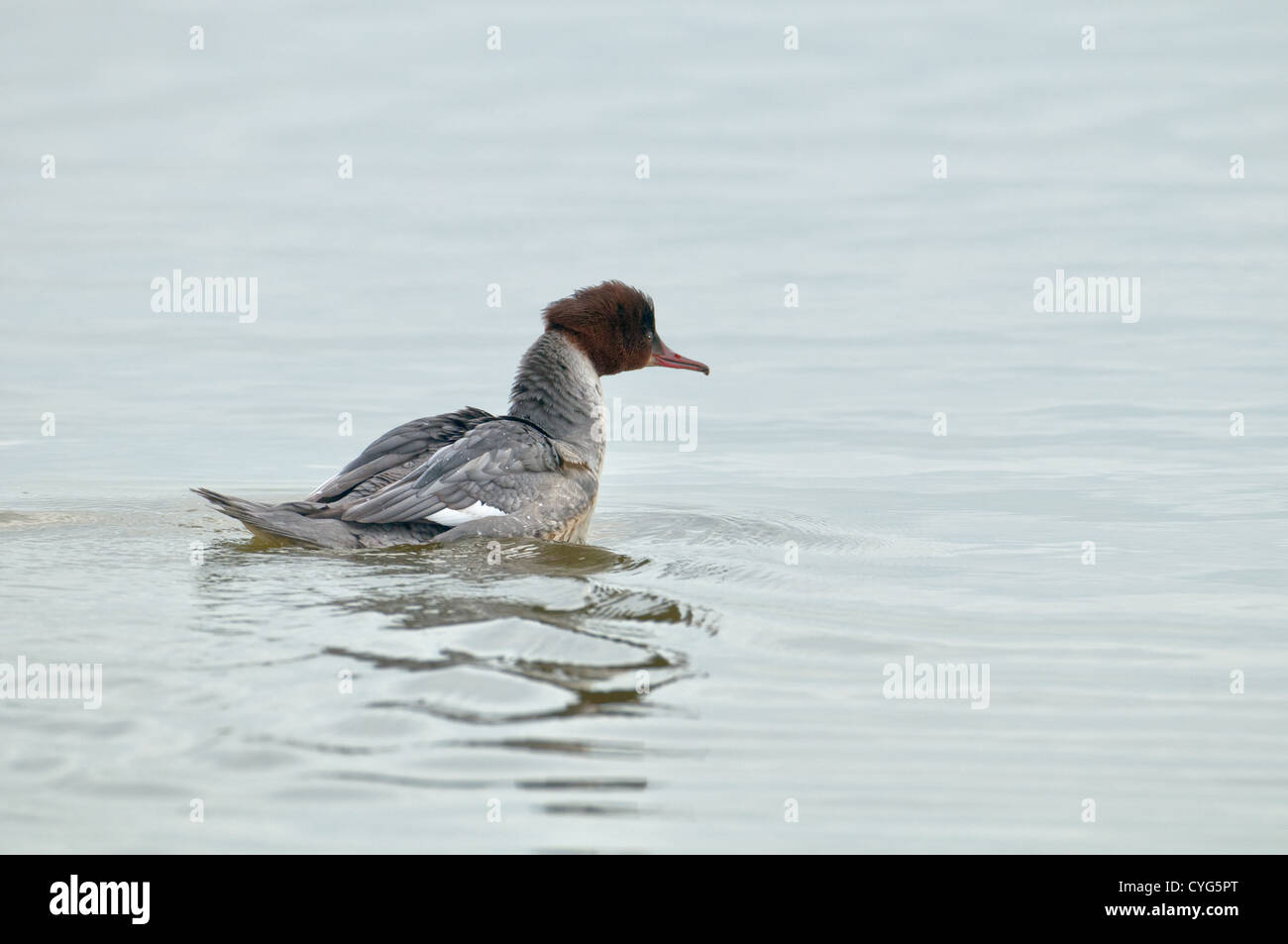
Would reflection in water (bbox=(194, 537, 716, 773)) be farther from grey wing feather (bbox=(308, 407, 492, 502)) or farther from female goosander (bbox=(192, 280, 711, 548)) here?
grey wing feather (bbox=(308, 407, 492, 502))

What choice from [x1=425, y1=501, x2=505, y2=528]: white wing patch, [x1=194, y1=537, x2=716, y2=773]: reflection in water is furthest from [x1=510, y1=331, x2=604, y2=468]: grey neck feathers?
[x1=425, y1=501, x2=505, y2=528]: white wing patch

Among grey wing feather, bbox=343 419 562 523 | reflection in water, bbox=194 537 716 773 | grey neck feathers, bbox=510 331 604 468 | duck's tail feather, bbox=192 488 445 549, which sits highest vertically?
grey neck feathers, bbox=510 331 604 468

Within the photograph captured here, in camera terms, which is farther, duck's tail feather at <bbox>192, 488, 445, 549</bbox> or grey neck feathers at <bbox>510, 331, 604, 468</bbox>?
grey neck feathers at <bbox>510, 331, 604, 468</bbox>

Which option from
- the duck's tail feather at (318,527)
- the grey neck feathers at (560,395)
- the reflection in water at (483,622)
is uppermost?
the grey neck feathers at (560,395)

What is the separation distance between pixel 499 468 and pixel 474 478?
18 cm

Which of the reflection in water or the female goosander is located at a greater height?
the female goosander

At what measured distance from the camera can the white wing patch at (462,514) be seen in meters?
8.70

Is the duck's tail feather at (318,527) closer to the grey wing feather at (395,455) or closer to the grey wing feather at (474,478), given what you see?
the grey wing feather at (474,478)

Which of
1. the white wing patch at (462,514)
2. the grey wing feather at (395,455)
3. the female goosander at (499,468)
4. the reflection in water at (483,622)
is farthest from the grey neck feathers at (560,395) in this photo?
the white wing patch at (462,514)

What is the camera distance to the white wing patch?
8.70m

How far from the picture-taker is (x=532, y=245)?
1739 centimetres

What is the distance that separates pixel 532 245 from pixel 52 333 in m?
4.92

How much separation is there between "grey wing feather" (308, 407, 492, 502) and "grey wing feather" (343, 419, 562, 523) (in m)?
0.13
